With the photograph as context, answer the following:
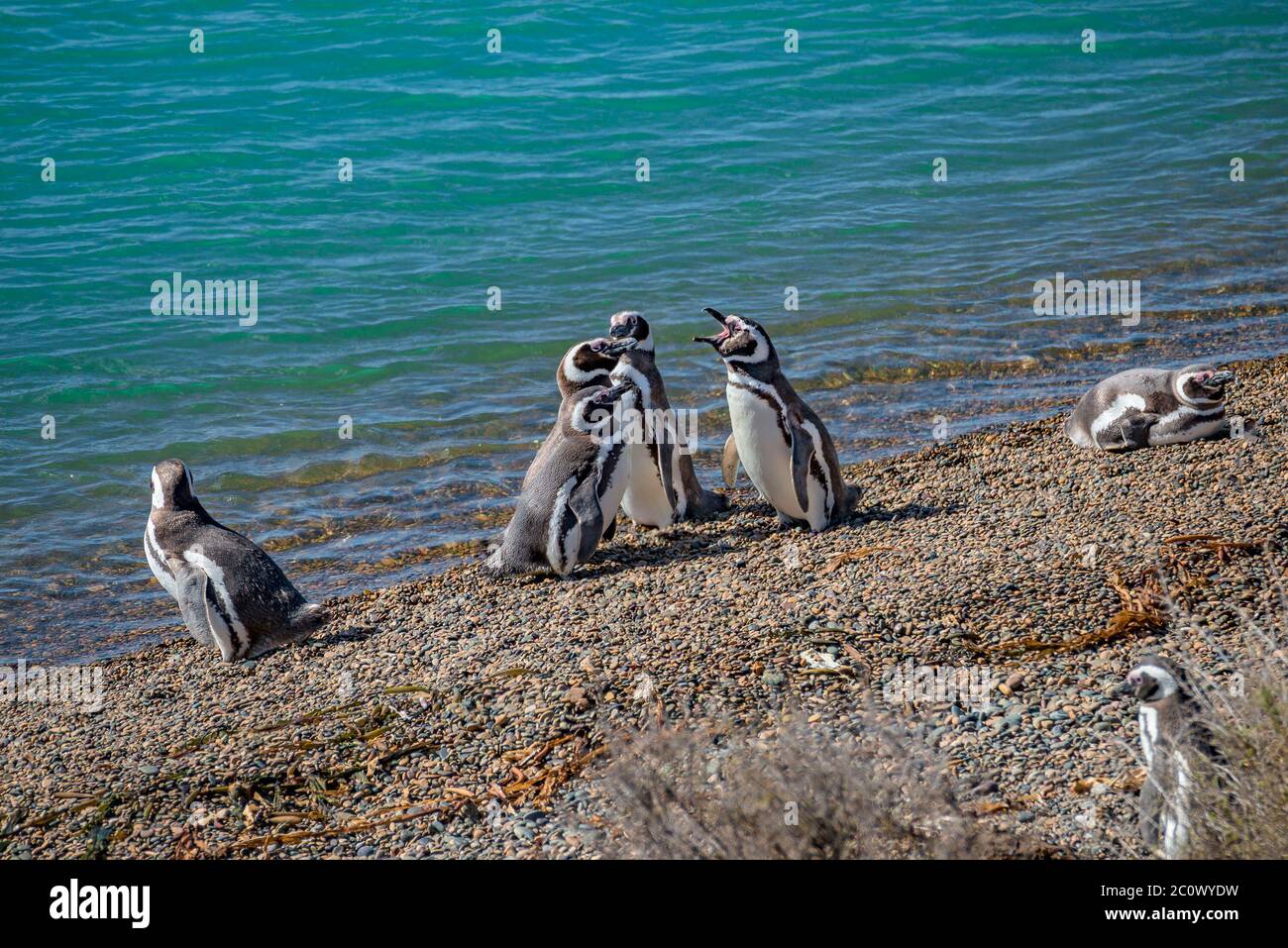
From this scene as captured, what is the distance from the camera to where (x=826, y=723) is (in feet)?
17.5

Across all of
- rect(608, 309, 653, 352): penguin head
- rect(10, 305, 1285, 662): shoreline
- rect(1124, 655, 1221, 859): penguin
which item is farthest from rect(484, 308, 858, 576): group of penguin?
rect(1124, 655, 1221, 859): penguin

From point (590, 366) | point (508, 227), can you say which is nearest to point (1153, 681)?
point (590, 366)

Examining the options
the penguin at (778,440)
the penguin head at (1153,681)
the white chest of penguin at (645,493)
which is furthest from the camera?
the white chest of penguin at (645,493)

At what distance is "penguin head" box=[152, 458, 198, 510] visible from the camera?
26.8ft

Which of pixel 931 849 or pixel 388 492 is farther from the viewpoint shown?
pixel 388 492

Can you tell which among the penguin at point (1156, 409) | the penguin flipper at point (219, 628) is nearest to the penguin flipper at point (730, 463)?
the penguin at point (1156, 409)

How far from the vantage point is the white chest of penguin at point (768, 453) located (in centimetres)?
830

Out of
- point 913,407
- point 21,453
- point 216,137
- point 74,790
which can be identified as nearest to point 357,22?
point 216,137

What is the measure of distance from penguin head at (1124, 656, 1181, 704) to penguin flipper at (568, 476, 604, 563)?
3855 mm

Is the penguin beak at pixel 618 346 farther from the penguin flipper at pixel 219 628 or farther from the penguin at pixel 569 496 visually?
the penguin flipper at pixel 219 628

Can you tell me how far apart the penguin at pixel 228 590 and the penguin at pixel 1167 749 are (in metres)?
4.62

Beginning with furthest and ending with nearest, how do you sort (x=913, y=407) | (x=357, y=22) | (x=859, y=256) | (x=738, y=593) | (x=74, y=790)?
(x=357, y=22) < (x=859, y=256) < (x=913, y=407) < (x=738, y=593) < (x=74, y=790)

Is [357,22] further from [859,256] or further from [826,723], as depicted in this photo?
[826,723]
